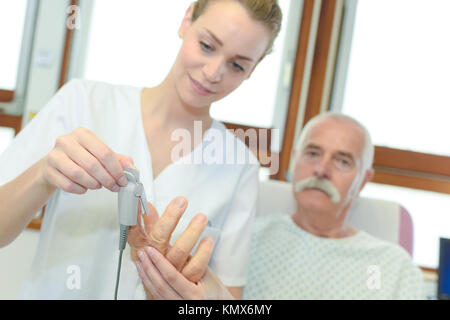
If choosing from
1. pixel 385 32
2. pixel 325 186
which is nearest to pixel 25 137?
pixel 325 186

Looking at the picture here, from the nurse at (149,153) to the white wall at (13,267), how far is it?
1.43 ft

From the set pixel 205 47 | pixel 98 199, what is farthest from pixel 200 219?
pixel 205 47

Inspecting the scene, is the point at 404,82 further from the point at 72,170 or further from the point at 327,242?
the point at 72,170

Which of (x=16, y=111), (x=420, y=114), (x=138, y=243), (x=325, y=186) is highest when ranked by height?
(x=420, y=114)

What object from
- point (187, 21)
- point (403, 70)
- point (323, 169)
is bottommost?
point (323, 169)

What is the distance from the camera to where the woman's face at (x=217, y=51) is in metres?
0.92

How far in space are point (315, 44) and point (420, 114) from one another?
61 centimetres

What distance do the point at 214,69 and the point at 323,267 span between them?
83 cm

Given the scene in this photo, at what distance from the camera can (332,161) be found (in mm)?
1592

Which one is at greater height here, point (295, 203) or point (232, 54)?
point (232, 54)

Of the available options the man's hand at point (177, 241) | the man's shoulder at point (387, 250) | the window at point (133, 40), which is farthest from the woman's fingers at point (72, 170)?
the window at point (133, 40)

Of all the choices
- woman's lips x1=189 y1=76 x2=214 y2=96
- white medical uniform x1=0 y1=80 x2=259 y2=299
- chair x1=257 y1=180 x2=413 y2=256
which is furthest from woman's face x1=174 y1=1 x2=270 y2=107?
chair x1=257 y1=180 x2=413 y2=256

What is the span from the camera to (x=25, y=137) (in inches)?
35.2

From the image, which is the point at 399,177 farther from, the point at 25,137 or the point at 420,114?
the point at 25,137
